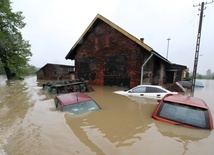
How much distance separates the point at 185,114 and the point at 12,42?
2490 centimetres

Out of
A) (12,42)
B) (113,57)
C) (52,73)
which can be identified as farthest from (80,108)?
(52,73)

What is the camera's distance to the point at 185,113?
161 inches

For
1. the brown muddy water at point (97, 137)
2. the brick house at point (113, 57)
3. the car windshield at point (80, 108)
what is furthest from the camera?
the brick house at point (113, 57)

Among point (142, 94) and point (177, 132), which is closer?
point (177, 132)

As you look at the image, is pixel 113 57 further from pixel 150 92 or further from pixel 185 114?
pixel 185 114

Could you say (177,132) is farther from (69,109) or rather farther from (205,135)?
(69,109)

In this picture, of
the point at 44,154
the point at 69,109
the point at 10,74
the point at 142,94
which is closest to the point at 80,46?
the point at 142,94

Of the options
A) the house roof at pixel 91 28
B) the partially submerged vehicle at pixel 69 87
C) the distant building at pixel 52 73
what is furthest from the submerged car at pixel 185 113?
the distant building at pixel 52 73

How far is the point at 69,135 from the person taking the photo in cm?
381

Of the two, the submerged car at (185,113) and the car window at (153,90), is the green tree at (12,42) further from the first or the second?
the submerged car at (185,113)

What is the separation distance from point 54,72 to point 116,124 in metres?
31.0

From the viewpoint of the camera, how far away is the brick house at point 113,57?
→ 11750 mm

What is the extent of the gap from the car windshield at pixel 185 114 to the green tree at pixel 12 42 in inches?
905

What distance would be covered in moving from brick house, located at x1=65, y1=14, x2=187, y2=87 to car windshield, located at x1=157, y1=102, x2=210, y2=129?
7063mm
